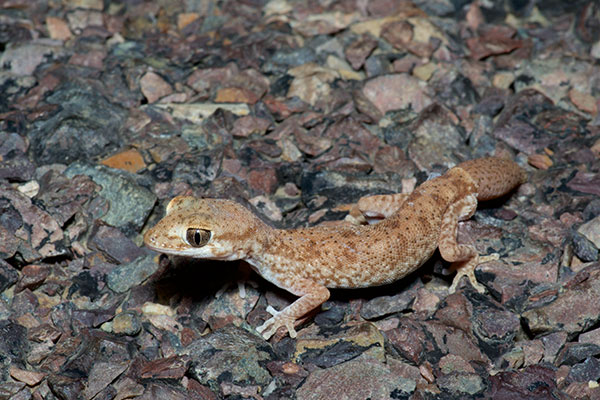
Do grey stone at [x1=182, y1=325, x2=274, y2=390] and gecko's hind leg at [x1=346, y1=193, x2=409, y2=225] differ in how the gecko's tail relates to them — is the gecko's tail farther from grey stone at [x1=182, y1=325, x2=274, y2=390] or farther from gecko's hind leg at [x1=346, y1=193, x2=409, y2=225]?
grey stone at [x1=182, y1=325, x2=274, y2=390]

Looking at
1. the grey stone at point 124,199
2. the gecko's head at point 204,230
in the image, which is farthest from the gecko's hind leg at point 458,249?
the grey stone at point 124,199

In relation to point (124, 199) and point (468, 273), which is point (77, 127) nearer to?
point (124, 199)

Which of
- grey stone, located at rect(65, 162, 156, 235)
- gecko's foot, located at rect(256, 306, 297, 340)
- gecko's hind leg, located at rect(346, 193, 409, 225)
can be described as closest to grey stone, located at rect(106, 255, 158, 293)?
grey stone, located at rect(65, 162, 156, 235)

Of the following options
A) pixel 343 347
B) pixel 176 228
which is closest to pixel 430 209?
pixel 343 347

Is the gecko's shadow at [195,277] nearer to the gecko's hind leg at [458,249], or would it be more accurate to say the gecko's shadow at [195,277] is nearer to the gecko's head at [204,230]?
the gecko's head at [204,230]

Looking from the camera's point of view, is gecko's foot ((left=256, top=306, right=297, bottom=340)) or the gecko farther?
gecko's foot ((left=256, top=306, right=297, bottom=340))

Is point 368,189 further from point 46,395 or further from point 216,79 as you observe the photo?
point 46,395

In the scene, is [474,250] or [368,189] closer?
[474,250]

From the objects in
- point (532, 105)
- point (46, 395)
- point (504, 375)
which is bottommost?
point (46, 395)
